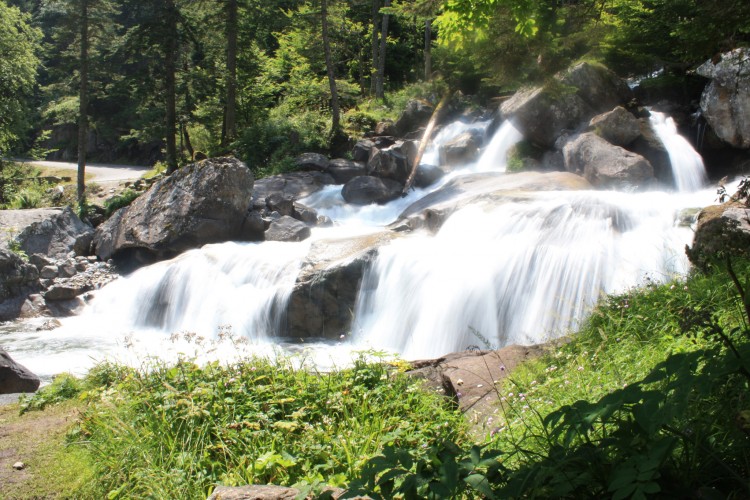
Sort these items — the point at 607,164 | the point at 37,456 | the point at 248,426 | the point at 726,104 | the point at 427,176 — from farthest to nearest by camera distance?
the point at 427,176, the point at 726,104, the point at 607,164, the point at 37,456, the point at 248,426

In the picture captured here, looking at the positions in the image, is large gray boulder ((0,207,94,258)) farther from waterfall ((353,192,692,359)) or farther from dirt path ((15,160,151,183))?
dirt path ((15,160,151,183))

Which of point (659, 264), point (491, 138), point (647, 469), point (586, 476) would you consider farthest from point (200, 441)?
point (491, 138)

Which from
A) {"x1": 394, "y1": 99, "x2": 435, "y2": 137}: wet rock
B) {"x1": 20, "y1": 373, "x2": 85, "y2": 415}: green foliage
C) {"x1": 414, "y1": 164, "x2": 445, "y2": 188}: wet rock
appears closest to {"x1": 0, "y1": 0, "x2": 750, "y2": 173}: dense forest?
{"x1": 394, "y1": 99, "x2": 435, "y2": 137}: wet rock

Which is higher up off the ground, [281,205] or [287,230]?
[281,205]

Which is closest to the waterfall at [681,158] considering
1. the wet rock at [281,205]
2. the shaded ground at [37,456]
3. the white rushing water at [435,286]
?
the white rushing water at [435,286]

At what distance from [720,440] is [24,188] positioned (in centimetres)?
2444

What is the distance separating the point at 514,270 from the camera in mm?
9266

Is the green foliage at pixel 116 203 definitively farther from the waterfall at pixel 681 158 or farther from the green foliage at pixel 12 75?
the waterfall at pixel 681 158

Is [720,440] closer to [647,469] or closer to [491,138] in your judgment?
[647,469]

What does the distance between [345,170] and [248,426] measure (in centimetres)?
1621

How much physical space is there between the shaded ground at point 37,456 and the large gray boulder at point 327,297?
538cm

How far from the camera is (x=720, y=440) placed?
2582mm

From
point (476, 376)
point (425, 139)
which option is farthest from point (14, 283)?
point (425, 139)

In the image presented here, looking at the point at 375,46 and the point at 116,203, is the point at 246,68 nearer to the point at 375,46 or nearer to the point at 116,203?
the point at 375,46
